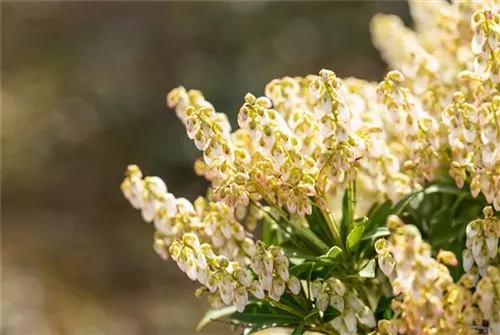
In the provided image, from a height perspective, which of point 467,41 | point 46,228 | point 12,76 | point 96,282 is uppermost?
point 12,76

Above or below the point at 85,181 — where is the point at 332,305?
below

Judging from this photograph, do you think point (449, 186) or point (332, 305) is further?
point (449, 186)

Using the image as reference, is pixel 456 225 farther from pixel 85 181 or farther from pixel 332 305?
pixel 85 181

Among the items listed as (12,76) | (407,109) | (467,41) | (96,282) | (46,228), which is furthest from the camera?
(12,76)

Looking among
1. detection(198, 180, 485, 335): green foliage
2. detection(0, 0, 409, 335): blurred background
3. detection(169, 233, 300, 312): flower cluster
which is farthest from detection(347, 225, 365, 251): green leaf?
detection(0, 0, 409, 335): blurred background

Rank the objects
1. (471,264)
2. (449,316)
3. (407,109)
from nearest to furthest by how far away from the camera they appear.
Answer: (449,316) → (471,264) → (407,109)

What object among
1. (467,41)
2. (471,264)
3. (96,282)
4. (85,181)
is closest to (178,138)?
(85,181)

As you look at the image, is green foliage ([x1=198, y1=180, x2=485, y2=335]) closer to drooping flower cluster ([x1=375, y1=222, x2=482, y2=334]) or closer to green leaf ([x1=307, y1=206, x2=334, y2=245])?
green leaf ([x1=307, y1=206, x2=334, y2=245])

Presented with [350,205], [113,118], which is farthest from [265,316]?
[113,118]
